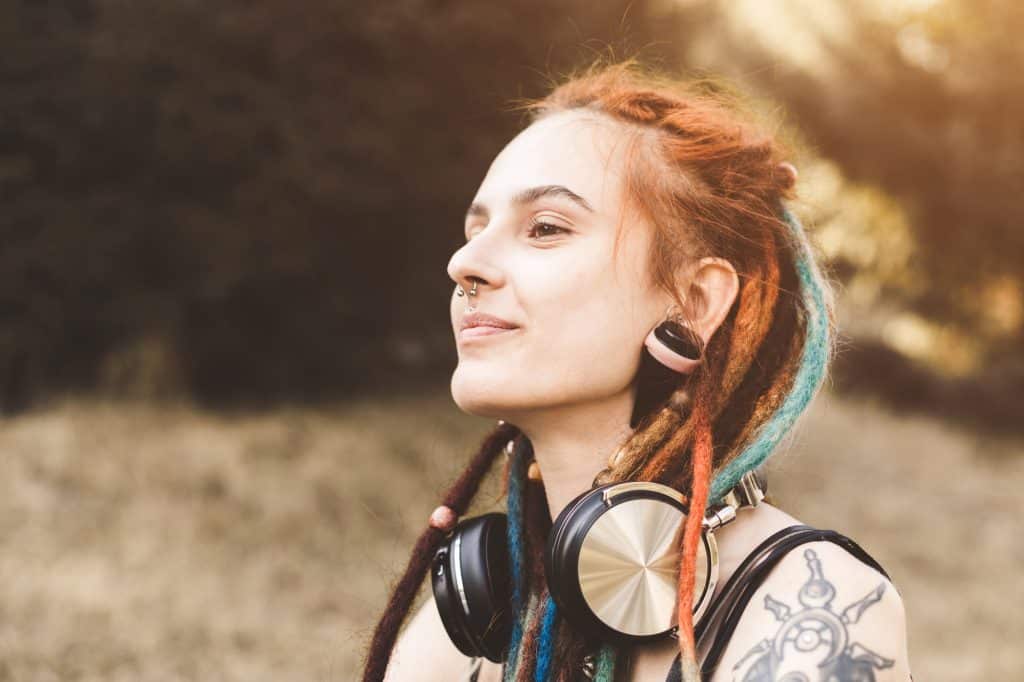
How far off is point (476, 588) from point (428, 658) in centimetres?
42

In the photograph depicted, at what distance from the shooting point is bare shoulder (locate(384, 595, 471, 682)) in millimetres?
2270

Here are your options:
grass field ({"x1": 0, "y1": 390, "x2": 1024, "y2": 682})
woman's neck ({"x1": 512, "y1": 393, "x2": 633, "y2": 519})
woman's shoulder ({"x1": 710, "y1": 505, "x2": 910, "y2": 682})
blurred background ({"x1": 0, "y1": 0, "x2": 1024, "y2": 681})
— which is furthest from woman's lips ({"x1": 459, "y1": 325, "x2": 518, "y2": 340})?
blurred background ({"x1": 0, "y1": 0, "x2": 1024, "y2": 681})

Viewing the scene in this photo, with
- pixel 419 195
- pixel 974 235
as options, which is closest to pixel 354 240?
pixel 419 195

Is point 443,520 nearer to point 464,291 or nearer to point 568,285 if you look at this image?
point 464,291

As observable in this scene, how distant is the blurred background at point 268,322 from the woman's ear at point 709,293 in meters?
4.42

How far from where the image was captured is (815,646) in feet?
5.14

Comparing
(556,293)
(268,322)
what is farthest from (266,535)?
(556,293)

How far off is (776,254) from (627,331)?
393mm

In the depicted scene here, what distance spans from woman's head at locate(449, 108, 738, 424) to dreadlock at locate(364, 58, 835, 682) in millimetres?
31

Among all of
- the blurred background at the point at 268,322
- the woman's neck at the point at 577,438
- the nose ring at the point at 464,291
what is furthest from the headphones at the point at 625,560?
the blurred background at the point at 268,322

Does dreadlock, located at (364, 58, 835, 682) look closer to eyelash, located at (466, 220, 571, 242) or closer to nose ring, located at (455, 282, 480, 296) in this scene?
eyelash, located at (466, 220, 571, 242)

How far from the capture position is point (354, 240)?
900cm

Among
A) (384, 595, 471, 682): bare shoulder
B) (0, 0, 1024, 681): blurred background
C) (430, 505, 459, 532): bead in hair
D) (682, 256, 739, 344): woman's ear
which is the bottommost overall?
(384, 595, 471, 682): bare shoulder

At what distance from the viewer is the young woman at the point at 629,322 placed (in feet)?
6.19
